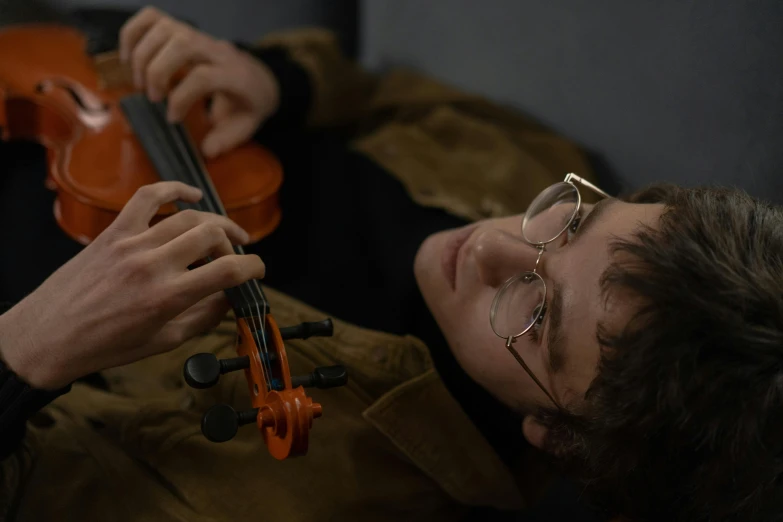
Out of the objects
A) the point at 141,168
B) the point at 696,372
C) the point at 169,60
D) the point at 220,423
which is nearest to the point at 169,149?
the point at 141,168

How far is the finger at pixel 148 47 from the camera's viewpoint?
104 cm

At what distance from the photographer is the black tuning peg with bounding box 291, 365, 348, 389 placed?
27.1 inches

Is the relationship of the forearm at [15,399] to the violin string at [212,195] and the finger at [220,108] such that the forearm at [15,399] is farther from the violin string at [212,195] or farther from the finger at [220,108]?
the finger at [220,108]

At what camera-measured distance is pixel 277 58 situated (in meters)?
1.33

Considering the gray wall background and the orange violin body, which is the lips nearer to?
the orange violin body

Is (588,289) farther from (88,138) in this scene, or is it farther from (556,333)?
(88,138)

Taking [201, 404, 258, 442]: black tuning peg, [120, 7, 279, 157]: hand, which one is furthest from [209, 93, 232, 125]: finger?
[201, 404, 258, 442]: black tuning peg

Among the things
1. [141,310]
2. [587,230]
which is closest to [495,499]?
[587,230]

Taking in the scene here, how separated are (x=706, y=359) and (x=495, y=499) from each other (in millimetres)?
426

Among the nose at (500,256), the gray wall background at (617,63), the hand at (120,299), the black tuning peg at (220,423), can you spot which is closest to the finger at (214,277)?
the hand at (120,299)

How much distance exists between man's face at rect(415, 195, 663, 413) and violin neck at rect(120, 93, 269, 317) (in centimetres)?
28

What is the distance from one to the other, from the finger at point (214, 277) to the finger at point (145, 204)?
9cm

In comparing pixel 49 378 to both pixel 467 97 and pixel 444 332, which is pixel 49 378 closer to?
pixel 444 332

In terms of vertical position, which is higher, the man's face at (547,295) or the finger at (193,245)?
the finger at (193,245)
